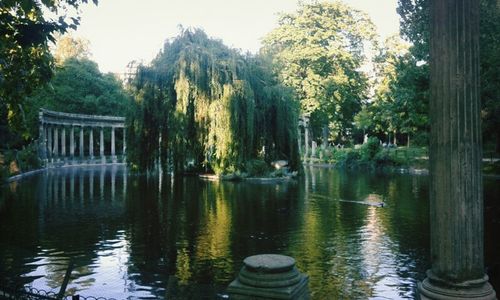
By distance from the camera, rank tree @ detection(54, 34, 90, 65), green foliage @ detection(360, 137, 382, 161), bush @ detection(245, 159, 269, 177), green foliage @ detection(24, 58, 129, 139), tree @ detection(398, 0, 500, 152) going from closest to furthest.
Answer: tree @ detection(398, 0, 500, 152), bush @ detection(245, 159, 269, 177), green foliage @ detection(360, 137, 382, 161), green foliage @ detection(24, 58, 129, 139), tree @ detection(54, 34, 90, 65)

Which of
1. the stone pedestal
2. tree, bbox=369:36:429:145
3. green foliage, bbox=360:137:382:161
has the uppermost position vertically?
tree, bbox=369:36:429:145

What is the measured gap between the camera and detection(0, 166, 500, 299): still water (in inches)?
466

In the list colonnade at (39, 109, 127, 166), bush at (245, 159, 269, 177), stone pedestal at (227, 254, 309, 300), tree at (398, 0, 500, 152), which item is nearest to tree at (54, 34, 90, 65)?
colonnade at (39, 109, 127, 166)

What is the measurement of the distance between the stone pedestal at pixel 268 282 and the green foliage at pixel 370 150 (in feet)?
169

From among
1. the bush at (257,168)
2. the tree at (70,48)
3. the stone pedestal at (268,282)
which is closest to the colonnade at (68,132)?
the tree at (70,48)

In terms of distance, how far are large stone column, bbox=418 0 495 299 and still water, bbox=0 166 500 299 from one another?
3906 millimetres

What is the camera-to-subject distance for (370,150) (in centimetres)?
5700

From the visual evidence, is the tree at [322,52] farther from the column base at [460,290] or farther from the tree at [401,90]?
the column base at [460,290]

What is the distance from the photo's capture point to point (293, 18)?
62.7m

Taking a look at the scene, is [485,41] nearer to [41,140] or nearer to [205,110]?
[205,110]

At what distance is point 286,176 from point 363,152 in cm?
2105

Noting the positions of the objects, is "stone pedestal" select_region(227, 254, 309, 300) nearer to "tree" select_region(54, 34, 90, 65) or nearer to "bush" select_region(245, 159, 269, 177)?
"bush" select_region(245, 159, 269, 177)

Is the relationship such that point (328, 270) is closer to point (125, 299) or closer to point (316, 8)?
point (125, 299)

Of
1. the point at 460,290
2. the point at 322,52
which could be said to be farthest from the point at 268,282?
the point at 322,52
